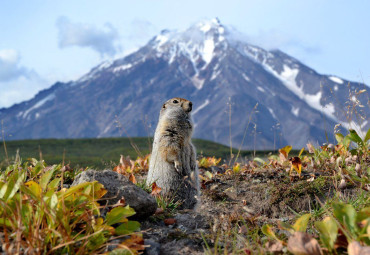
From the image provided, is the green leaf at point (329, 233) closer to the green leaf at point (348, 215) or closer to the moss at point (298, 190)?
the green leaf at point (348, 215)

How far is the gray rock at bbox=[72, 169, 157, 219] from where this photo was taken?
12.0 ft

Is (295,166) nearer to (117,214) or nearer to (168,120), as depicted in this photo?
(168,120)

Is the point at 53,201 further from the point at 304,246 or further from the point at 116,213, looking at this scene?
the point at 304,246

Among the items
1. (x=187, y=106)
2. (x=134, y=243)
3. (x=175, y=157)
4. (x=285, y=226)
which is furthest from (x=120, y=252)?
(x=187, y=106)

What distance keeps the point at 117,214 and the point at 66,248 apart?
48 centimetres

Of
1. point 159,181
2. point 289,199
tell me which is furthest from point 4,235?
point 289,199

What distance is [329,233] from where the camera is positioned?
2686mm

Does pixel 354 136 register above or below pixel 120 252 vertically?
above

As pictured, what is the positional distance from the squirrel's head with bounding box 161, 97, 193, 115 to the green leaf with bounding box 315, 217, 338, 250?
11.9 feet

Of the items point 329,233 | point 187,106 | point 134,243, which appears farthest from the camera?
point 187,106

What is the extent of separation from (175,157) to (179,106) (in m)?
1.00

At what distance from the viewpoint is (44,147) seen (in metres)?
33.7

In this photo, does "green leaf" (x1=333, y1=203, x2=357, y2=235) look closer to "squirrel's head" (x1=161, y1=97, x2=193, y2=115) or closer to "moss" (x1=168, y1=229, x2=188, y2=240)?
"moss" (x1=168, y1=229, x2=188, y2=240)

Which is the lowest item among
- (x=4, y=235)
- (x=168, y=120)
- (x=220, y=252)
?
(x=220, y=252)
